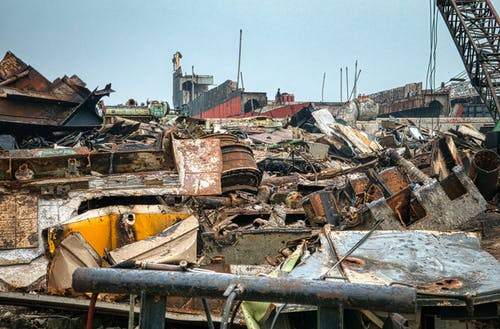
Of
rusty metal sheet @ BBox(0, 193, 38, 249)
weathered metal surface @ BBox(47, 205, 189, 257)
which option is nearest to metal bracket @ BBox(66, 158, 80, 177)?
rusty metal sheet @ BBox(0, 193, 38, 249)

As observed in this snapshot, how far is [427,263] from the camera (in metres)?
2.77

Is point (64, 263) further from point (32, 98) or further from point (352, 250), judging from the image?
point (32, 98)

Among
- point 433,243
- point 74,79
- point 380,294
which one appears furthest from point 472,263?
point 74,79

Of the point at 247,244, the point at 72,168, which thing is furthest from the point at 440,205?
the point at 72,168

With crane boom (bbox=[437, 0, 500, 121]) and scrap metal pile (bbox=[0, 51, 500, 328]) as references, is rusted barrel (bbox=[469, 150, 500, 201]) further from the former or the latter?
crane boom (bbox=[437, 0, 500, 121])

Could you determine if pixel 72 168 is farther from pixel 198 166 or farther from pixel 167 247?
pixel 167 247

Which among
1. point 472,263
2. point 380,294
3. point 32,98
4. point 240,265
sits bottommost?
point 240,265

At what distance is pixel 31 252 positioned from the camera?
519cm

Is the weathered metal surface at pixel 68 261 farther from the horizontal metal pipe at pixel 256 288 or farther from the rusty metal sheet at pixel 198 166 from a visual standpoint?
the horizontal metal pipe at pixel 256 288

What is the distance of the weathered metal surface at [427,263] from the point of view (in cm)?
233

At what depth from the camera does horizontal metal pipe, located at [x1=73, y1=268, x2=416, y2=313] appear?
1.49 metres

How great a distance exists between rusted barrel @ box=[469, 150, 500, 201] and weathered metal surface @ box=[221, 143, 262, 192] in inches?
155

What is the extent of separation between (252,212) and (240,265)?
1995mm

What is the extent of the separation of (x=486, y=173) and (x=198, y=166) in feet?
12.1
